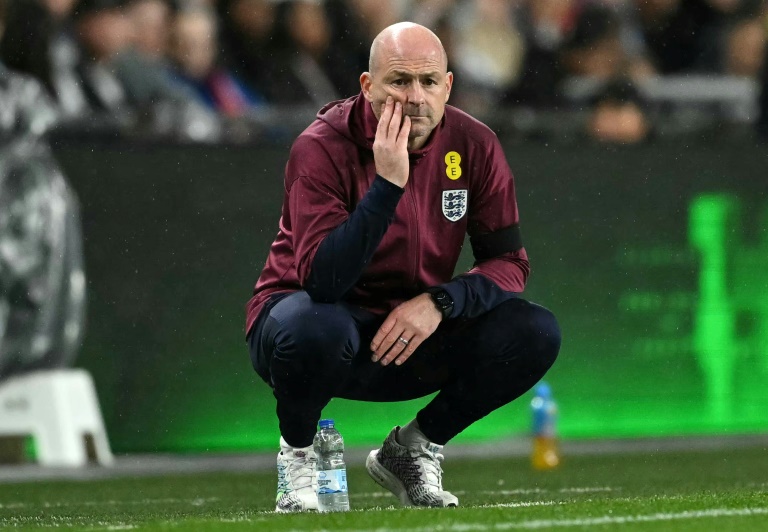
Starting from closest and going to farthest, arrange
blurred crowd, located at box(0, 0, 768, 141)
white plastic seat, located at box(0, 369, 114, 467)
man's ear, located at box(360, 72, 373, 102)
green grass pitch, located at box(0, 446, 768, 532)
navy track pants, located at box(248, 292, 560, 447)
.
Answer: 1. green grass pitch, located at box(0, 446, 768, 532)
2. navy track pants, located at box(248, 292, 560, 447)
3. man's ear, located at box(360, 72, 373, 102)
4. white plastic seat, located at box(0, 369, 114, 467)
5. blurred crowd, located at box(0, 0, 768, 141)

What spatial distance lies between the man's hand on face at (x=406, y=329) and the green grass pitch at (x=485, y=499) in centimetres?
47

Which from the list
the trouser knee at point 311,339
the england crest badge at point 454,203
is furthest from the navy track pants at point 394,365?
the england crest badge at point 454,203

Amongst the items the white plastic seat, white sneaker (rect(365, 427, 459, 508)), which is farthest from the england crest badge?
the white plastic seat

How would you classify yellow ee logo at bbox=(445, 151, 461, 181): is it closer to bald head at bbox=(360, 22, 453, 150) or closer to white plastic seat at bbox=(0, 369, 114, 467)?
bald head at bbox=(360, 22, 453, 150)

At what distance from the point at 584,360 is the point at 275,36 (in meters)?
2.63

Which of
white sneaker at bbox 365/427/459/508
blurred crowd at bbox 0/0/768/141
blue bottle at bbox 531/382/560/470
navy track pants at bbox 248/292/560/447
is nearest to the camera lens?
navy track pants at bbox 248/292/560/447

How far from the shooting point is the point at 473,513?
4.06m

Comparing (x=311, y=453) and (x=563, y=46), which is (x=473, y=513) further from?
(x=563, y=46)

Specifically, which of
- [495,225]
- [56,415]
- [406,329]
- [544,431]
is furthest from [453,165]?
[56,415]

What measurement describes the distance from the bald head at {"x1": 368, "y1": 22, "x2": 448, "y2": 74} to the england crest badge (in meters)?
0.40

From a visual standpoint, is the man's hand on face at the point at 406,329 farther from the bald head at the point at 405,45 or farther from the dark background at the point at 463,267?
the dark background at the point at 463,267

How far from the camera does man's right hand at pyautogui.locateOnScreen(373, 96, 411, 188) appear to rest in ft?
14.2

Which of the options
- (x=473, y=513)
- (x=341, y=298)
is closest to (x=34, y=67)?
(x=341, y=298)

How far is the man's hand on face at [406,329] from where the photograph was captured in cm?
449
